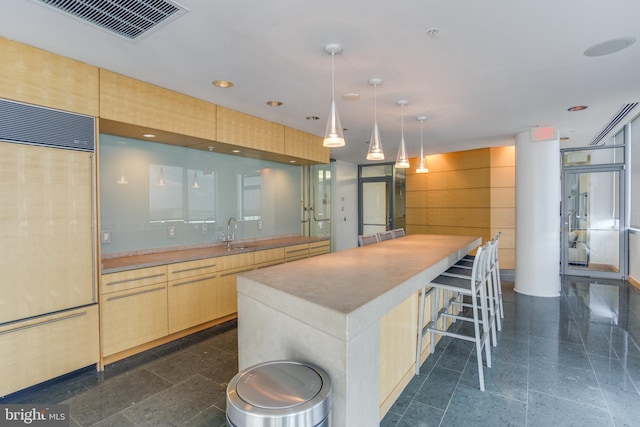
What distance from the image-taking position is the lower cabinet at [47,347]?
2227 mm

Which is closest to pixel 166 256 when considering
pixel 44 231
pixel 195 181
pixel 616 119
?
pixel 195 181

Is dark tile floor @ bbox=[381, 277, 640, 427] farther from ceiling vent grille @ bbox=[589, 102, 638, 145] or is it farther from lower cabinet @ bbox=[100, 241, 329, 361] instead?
ceiling vent grille @ bbox=[589, 102, 638, 145]

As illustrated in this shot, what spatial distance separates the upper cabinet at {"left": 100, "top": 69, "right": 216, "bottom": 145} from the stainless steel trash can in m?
2.52

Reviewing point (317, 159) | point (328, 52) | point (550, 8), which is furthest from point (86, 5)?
point (317, 159)

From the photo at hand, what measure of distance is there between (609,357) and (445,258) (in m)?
1.78

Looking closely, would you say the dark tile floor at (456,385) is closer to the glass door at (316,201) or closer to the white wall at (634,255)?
the white wall at (634,255)

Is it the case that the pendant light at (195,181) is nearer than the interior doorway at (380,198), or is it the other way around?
the pendant light at (195,181)

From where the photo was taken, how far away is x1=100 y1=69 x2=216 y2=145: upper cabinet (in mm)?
2736

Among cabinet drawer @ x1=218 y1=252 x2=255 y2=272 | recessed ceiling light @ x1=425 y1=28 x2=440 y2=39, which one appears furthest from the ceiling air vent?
cabinet drawer @ x1=218 y1=252 x2=255 y2=272

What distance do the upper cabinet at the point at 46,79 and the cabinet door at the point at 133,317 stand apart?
1.59 m

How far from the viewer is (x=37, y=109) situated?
2342mm

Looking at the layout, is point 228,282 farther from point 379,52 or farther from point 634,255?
point 634,255

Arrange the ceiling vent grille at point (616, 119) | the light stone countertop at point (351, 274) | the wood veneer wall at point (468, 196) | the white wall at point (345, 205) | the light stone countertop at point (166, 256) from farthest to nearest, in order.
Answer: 1. the white wall at point (345, 205)
2. the wood veneer wall at point (468, 196)
3. the ceiling vent grille at point (616, 119)
4. the light stone countertop at point (166, 256)
5. the light stone countertop at point (351, 274)

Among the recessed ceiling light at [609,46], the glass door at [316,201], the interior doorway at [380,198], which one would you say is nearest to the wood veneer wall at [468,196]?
the interior doorway at [380,198]
